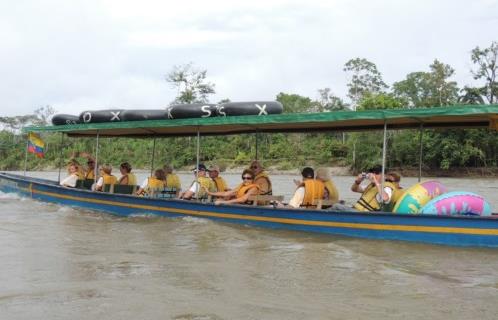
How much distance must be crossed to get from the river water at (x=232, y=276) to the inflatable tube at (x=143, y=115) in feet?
8.59

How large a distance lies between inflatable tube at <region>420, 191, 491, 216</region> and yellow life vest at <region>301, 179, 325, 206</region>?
5.84 ft

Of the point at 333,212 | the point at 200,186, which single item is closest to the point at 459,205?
the point at 333,212

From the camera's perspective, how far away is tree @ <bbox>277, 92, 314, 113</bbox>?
1769 inches

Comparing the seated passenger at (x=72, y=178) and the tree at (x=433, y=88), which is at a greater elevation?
the tree at (x=433, y=88)

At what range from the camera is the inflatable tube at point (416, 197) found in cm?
766

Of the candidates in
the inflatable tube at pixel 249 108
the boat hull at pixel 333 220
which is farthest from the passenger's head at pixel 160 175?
the inflatable tube at pixel 249 108

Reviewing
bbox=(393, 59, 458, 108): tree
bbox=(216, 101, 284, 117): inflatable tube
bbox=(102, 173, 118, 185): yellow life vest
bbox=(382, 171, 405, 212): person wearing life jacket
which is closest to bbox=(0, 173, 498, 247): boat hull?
bbox=(102, 173, 118, 185): yellow life vest

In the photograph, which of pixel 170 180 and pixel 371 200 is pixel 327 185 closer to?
pixel 371 200

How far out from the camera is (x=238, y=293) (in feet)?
17.1

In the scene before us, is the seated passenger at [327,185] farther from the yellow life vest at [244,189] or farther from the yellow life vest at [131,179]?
the yellow life vest at [131,179]

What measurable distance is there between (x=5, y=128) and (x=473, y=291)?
61.2 metres

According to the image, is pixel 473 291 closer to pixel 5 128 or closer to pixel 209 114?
pixel 209 114

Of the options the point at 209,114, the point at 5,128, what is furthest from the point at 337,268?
the point at 5,128

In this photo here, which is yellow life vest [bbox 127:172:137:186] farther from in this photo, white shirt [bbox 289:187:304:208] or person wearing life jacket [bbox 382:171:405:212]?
person wearing life jacket [bbox 382:171:405:212]
